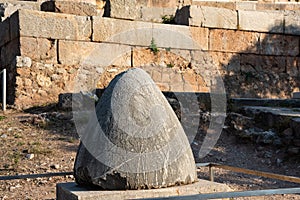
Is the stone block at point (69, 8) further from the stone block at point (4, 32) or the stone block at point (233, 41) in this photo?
the stone block at point (233, 41)

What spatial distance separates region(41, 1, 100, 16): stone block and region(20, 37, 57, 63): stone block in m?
0.77

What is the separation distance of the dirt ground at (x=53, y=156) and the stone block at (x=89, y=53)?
1.75 meters

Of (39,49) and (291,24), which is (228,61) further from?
(39,49)

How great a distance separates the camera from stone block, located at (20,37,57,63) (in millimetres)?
9023

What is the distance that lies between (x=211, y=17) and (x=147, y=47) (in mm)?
1782

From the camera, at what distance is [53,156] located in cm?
590

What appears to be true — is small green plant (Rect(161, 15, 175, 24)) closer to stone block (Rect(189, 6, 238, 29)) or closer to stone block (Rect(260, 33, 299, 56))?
stone block (Rect(189, 6, 238, 29))

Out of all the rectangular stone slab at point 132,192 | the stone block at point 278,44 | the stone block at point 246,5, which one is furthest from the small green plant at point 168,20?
the rectangular stone slab at point 132,192

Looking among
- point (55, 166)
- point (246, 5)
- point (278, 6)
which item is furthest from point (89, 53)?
point (278, 6)

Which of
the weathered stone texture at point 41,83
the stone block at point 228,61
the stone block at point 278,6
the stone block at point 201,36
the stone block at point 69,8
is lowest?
the weathered stone texture at point 41,83

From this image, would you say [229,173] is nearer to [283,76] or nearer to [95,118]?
[95,118]

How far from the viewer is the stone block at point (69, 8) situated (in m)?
9.56

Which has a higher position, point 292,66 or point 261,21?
point 261,21

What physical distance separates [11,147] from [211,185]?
369cm
